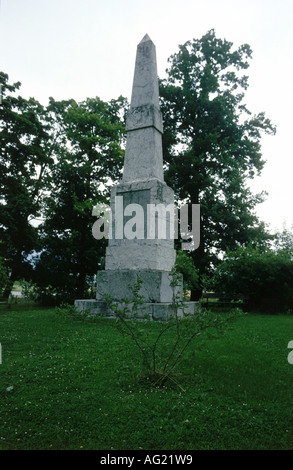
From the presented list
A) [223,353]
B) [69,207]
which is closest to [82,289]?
[69,207]

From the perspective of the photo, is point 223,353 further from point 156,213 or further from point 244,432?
point 156,213

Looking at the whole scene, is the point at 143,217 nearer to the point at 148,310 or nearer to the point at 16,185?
the point at 148,310

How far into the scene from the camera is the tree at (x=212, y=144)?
70.3ft

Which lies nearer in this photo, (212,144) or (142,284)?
(142,284)

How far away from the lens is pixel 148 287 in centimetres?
785

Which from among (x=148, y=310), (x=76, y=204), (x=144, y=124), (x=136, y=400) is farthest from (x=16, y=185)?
(x=136, y=400)

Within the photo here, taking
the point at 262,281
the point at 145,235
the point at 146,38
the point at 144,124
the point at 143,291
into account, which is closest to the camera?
the point at 143,291

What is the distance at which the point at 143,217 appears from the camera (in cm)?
868

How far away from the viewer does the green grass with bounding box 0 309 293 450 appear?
260 centimetres

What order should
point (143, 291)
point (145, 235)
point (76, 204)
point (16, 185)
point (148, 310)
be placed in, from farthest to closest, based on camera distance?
point (76, 204), point (16, 185), point (145, 235), point (143, 291), point (148, 310)

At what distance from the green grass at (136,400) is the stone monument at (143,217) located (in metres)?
2.76

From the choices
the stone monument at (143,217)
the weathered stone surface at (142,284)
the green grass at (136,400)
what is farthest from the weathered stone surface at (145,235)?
the green grass at (136,400)

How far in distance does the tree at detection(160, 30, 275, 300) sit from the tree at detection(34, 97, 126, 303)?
4.26 m

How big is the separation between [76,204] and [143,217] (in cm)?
1091
